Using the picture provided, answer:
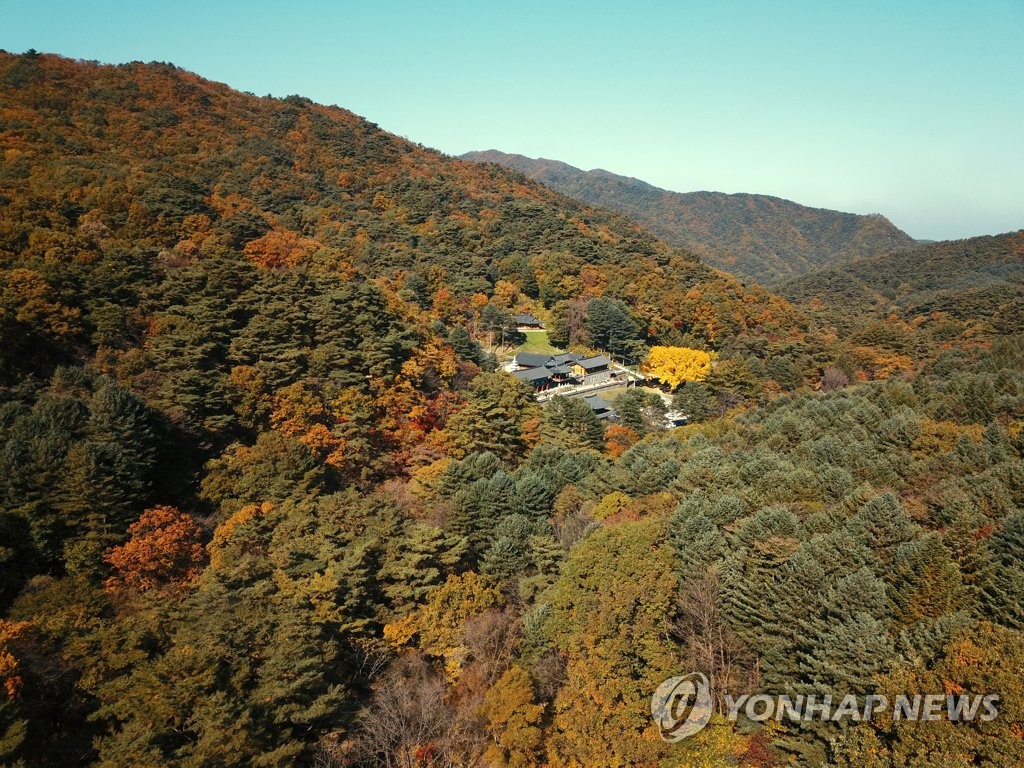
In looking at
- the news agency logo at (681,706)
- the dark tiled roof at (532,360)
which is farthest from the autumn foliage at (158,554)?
the dark tiled roof at (532,360)

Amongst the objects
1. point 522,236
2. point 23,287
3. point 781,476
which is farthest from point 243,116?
point 781,476

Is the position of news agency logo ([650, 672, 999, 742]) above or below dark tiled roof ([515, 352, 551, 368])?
below

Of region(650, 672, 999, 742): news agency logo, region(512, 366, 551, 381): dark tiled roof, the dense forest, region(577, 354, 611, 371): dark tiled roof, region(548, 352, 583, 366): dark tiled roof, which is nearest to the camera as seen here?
region(650, 672, 999, 742): news agency logo

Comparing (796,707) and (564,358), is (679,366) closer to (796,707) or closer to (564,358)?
(564,358)

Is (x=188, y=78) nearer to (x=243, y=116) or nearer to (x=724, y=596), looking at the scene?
(x=243, y=116)

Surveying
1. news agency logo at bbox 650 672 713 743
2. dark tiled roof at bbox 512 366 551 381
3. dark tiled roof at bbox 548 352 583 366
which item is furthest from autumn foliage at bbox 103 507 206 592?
dark tiled roof at bbox 548 352 583 366

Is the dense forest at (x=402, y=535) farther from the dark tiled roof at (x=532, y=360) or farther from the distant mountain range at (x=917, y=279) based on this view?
the distant mountain range at (x=917, y=279)

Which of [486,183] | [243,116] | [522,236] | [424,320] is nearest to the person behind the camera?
[424,320]

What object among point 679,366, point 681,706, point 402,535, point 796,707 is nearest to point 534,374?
point 679,366

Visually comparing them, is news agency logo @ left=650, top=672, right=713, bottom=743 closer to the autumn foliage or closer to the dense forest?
the dense forest
